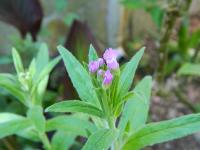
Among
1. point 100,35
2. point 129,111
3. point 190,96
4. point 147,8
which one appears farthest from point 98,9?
point 129,111

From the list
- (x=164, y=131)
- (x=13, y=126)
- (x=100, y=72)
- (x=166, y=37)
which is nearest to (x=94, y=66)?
(x=100, y=72)

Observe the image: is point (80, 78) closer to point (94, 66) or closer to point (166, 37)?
point (94, 66)

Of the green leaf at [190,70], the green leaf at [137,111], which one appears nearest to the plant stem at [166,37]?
the green leaf at [190,70]

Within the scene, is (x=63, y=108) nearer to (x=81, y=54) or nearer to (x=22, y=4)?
(x=81, y=54)

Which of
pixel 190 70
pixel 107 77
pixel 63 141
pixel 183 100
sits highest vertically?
pixel 107 77

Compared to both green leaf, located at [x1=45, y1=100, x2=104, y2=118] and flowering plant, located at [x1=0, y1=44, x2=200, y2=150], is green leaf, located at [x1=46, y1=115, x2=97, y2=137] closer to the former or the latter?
flowering plant, located at [x1=0, y1=44, x2=200, y2=150]

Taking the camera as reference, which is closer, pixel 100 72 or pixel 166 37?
pixel 100 72

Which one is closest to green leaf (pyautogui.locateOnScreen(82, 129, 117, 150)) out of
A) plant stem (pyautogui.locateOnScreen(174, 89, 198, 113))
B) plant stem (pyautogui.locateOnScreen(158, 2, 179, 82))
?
plant stem (pyautogui.locateOnScreen(158, 2, 179, 82))
